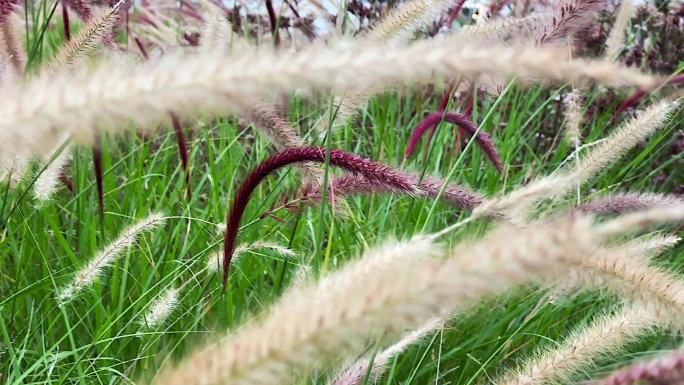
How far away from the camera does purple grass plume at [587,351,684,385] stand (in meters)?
0.55

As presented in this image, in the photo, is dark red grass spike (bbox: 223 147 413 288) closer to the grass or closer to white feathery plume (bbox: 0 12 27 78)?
the grass

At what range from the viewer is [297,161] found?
1.30m

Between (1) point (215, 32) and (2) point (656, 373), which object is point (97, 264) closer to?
(1) point (215, 32)

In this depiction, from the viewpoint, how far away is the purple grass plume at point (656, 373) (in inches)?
21.6

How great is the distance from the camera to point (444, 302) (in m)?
0.48

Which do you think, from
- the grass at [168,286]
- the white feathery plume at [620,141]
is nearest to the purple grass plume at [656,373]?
the grass at [168,286]

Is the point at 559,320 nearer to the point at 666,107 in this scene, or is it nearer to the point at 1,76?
the point at 666,107

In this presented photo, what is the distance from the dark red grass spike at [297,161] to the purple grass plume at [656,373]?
74 cm

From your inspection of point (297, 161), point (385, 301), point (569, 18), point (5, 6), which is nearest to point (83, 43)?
point (5, 6)

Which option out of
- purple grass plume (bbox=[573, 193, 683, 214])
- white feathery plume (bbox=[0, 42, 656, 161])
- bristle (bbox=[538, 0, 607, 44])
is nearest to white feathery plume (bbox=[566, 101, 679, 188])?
purple grass plume (bbox=[573, 193, 683, 214])

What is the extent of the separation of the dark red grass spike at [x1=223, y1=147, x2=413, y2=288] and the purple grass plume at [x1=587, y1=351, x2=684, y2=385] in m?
0.74

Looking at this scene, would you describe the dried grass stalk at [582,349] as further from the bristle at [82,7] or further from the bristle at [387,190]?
the bristle at [82,7]

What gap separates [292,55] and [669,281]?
0.49 meters

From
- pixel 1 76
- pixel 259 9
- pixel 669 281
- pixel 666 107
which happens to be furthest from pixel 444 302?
pixel 259 9
